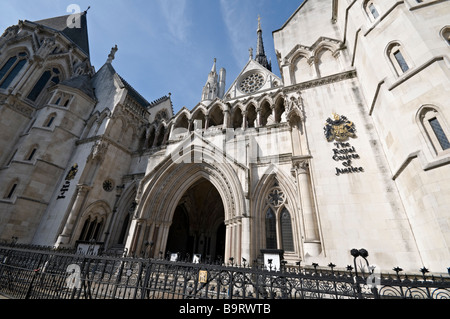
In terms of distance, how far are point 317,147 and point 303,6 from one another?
11.2 metres

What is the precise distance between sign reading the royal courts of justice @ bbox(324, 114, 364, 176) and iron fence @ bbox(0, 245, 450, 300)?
12.1ft

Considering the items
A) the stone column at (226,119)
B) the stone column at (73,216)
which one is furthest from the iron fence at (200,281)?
the stone column at (226,119)

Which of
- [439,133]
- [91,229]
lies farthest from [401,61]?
[91,229]

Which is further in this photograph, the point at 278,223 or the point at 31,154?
the point at 31,154

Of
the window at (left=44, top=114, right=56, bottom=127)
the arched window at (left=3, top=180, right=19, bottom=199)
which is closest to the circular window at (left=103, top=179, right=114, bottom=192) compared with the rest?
the arched window at (left=3, top=180, right=19, bottom=199)

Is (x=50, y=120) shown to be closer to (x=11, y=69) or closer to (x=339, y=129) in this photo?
(x=11, y=69)

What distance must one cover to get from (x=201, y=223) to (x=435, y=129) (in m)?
14.8

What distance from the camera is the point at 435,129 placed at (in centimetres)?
587

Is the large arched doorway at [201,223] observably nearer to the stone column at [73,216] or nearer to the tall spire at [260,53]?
the stone column at [73,216]

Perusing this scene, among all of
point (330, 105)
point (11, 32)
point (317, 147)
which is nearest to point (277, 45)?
point (330, 105)

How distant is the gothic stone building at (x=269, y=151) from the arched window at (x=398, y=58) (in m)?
0.06

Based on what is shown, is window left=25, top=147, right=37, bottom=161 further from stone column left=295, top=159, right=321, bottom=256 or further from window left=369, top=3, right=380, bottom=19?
window left=369, top=3, right=380, bottom=19
